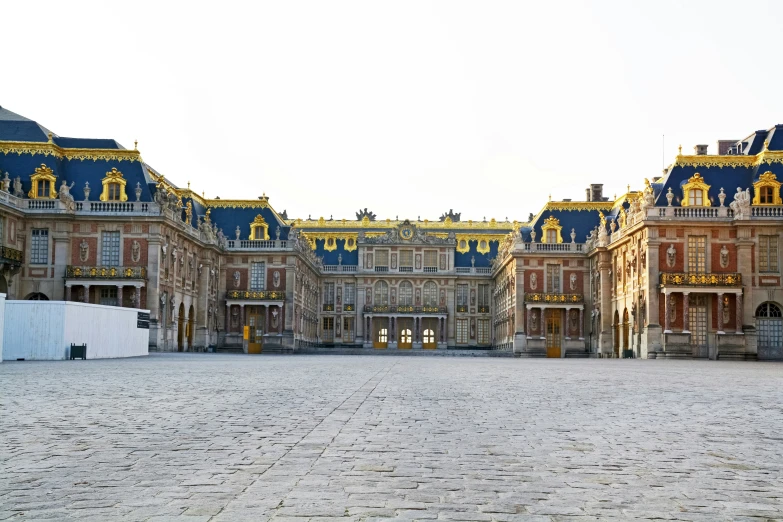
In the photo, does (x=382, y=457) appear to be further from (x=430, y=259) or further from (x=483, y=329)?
(x=483, y=329)

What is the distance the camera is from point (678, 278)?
48.0 meters

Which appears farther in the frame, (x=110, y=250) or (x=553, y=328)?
(x=553, y=328)

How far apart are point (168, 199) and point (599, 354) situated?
101ft

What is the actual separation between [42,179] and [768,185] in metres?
41.3

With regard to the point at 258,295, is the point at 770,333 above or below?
below

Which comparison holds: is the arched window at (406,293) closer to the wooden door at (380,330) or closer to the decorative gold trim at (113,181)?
the wooden door at (380,330)

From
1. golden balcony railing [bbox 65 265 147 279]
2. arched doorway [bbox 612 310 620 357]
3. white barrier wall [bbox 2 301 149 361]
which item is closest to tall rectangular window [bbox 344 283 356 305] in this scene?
arched doorway [bbox 612 310 620 357]

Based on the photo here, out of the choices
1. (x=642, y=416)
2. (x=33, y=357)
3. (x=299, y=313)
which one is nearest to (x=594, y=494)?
(x=642, y=416)

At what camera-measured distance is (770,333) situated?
48.1 m

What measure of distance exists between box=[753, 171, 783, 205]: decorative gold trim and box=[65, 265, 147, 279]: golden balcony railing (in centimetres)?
3473

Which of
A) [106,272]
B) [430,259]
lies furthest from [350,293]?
[106,272]

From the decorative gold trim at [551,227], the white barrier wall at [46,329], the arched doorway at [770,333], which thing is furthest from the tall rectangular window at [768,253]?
the white barrier wall at [46,329]

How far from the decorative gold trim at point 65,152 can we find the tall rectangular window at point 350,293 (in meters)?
43.0

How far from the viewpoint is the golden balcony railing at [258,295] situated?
225ft
